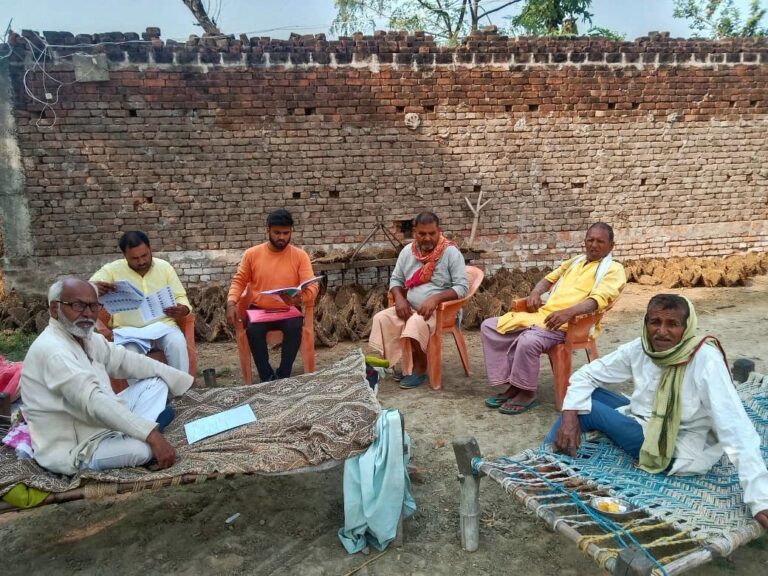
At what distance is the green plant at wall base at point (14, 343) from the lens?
5.38m

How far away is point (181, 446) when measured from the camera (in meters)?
2.60

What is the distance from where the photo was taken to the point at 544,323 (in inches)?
150

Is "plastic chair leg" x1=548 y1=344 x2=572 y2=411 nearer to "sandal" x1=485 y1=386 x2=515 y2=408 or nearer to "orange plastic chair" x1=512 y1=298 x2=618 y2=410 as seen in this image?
"orange plastic chair" x1=512 y1=298 x2=618 y2=410

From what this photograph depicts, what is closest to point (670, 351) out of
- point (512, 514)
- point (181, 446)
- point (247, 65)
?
point (512, 514)

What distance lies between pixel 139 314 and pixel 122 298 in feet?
0.60

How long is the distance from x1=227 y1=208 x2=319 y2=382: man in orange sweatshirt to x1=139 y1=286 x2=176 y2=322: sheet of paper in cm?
46

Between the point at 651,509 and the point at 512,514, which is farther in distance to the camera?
the point at 512,514

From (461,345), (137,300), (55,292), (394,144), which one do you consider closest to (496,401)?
(461,345)

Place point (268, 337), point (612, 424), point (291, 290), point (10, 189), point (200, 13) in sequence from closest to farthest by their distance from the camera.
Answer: point (612, 424), point (291, 290), point (268, 337), point (10, 189), point (200, 13)

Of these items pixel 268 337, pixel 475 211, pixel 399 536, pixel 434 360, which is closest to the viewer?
pixel 399 536

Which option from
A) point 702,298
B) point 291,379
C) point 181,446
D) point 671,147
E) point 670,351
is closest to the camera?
point 670,351

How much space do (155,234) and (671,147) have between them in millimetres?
8009

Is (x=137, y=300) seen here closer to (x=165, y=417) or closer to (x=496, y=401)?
(x=165, y=417)

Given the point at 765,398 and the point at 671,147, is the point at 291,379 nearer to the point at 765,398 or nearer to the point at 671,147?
the point at 765,398
